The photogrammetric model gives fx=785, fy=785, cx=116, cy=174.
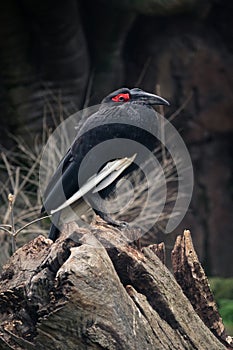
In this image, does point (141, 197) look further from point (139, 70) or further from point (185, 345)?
point (185, 345)

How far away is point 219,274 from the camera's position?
8.39m

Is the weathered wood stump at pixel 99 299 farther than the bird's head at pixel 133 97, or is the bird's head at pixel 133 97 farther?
the bird's head at pixel 133 97

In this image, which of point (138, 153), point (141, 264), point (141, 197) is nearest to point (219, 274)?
point (141, 197)

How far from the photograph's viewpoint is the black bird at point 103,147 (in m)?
4.25

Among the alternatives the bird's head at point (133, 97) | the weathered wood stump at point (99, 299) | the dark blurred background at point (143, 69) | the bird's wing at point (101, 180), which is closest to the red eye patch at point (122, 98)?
the bird's head at point (133, 97)

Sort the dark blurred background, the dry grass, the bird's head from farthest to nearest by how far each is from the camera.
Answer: the dark blurred background < the dry grass < the bird's head

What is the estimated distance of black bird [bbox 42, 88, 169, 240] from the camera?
4.25m

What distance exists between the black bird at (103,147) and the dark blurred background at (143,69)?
239cm

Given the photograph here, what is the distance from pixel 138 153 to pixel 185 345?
131 cm

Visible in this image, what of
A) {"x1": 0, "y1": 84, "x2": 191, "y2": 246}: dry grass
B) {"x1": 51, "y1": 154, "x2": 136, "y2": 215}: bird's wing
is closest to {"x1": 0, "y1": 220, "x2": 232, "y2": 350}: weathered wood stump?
{"x1": 51, "y1": 154, "x2": 136, "y2": 215}: bird's wing

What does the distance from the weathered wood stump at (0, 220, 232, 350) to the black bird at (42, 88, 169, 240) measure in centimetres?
58

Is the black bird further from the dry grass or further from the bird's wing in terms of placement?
the dry grass

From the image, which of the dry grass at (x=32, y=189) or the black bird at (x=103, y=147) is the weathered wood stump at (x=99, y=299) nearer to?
the black bird at (x=103, y=147)

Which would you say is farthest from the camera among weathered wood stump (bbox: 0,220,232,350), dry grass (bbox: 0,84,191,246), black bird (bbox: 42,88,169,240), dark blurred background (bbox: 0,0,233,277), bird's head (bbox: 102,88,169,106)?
dark blurred background (bbox: 0,0,233,277)
